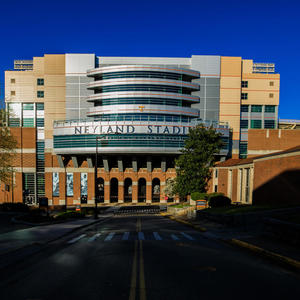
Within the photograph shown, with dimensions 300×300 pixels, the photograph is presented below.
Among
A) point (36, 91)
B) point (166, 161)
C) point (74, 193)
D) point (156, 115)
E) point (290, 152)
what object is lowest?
point (74, 193)

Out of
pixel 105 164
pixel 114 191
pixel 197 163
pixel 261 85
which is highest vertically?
pixel 261 85

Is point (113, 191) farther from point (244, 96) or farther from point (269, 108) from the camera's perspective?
point (269, 108)

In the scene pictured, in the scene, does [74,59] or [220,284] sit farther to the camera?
[74,59]

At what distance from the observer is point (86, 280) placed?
7270 mm

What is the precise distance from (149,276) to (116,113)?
54.2m

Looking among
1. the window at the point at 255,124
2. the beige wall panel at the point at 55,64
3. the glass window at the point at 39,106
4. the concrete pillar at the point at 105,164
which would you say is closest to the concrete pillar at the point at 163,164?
the concrete pillar at the point at 105,164

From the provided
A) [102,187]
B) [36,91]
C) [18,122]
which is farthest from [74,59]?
[102,187]

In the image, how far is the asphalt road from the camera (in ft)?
20.6

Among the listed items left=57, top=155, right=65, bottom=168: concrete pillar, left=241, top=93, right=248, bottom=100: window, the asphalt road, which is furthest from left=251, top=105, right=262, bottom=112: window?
the asphalt road

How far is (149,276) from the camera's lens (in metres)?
7.54

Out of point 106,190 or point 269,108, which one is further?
point 269,108

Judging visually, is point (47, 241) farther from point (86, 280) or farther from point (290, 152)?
point (290, 152)

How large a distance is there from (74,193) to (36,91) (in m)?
29.2

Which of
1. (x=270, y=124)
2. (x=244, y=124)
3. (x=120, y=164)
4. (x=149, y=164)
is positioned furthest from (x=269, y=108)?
(x=120, y=164)
